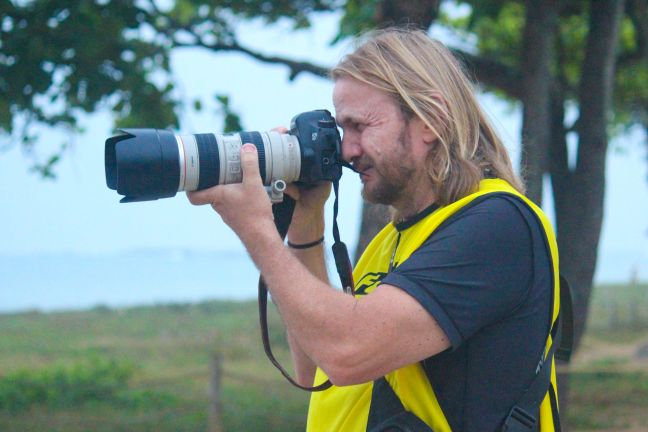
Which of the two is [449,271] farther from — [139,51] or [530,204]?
[139,51]

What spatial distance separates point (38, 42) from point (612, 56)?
3.88m

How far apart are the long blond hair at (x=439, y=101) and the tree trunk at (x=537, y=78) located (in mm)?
3619

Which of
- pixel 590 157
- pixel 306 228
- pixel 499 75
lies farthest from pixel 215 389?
pixel 306 228

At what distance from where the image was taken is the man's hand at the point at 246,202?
1.96 m

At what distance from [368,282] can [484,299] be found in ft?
1.63

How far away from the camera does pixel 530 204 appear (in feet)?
6.38

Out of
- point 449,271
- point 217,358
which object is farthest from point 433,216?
point 217,358

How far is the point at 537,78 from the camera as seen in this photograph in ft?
20.5

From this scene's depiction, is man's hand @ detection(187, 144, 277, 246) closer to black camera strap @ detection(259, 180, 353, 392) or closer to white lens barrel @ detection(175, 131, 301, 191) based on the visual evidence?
white lens barrel @ detection(175, 131, 301, 191)

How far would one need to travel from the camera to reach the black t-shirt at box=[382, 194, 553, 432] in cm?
183

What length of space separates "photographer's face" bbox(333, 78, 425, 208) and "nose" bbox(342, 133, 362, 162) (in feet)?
0.05

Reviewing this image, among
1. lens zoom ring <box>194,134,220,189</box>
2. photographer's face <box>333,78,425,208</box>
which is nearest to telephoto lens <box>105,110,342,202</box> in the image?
lens zoom ring <box>194,134,220,189</box>

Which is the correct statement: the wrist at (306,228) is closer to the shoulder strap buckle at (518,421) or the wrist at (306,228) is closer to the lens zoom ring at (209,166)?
the lens zoom ring at (209,166)

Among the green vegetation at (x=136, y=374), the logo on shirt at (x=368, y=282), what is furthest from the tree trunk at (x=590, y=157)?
the logo on shirt at (x=368, y=282)
